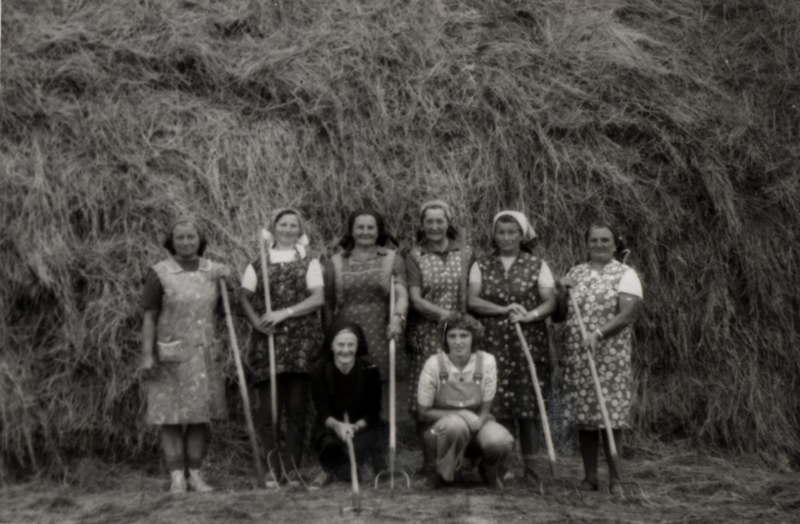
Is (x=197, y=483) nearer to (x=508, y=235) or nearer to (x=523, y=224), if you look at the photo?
(x=508, y=235)

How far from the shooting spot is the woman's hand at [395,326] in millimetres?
4785

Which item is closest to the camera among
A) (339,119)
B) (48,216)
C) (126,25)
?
(48,216)

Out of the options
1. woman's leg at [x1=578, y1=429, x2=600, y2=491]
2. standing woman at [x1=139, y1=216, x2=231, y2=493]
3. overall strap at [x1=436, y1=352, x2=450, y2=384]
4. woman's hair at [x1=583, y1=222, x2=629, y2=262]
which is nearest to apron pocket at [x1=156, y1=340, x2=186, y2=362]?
standing woman at [x1=139, y1=216, x2=231, y2=493]

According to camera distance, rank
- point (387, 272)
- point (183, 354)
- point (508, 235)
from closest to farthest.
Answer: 1. point (183, 354)
2. point (508, 235)
3. point (387, 272)

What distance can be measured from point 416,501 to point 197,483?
1.21 metres

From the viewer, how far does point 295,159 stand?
19.6 ft

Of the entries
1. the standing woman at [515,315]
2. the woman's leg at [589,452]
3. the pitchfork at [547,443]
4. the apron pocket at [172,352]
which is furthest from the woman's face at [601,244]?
the apron pocket at [172,352]

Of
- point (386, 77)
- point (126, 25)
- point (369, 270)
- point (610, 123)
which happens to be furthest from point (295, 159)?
point (610, 123)

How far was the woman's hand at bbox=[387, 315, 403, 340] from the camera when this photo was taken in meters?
4.79

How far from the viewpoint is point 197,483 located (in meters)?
4.79

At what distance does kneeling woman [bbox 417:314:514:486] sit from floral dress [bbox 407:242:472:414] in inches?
8.2

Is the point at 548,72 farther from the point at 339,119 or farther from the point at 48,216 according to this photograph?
the point at 48,216

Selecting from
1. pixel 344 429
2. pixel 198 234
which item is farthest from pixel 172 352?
pixel 344 429

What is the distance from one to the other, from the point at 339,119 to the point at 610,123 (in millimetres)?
1808
